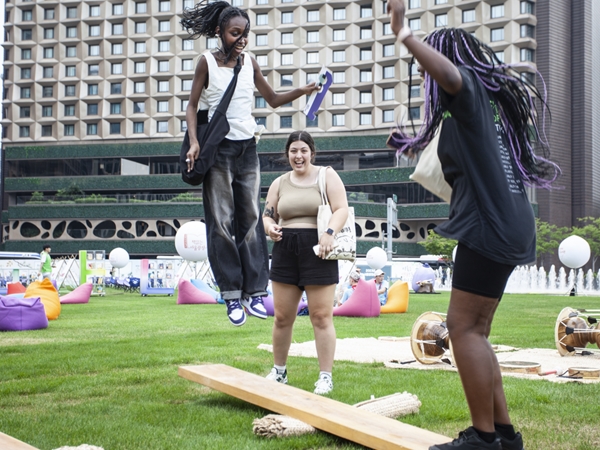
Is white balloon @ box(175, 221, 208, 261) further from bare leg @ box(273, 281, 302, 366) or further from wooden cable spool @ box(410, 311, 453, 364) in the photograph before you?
bare leg @ box(273, 281, 302, 366)

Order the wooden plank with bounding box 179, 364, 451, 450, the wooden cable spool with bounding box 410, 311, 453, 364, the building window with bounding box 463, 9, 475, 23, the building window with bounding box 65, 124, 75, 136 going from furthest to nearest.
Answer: the building window with bounding box 65, 124, 75, 136, the building window with bounding box 463, 9, 475, 23, the wooden cable spool with bounding box 410, 311, 453, 364, the wooden plank with bounding box 179, 364, 451, 450

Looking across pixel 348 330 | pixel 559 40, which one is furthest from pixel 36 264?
pixel 559 40

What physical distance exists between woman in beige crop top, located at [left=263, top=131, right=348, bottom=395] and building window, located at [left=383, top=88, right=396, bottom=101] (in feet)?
188

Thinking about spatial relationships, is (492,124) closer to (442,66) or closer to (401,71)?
(442,66)

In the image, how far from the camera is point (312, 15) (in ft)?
211

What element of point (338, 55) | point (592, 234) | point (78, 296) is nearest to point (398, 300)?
point (78, 296)

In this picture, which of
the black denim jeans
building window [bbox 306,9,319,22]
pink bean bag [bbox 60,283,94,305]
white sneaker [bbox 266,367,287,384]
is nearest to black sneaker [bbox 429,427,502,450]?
the black denim jeans

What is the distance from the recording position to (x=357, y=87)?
62.7 metres

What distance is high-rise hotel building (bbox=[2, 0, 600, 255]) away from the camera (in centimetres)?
5778

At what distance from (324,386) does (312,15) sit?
62685mm

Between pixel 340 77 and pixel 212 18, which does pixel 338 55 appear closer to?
pixel 340 77

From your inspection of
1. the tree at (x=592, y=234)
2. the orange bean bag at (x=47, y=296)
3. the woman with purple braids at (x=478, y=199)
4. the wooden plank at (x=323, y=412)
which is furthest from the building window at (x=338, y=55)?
the woman with purple braids at (x=478, y=199)

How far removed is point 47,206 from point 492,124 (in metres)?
64.5

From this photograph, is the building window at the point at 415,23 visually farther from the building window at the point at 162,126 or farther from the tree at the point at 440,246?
the building window at the point at 162,126
